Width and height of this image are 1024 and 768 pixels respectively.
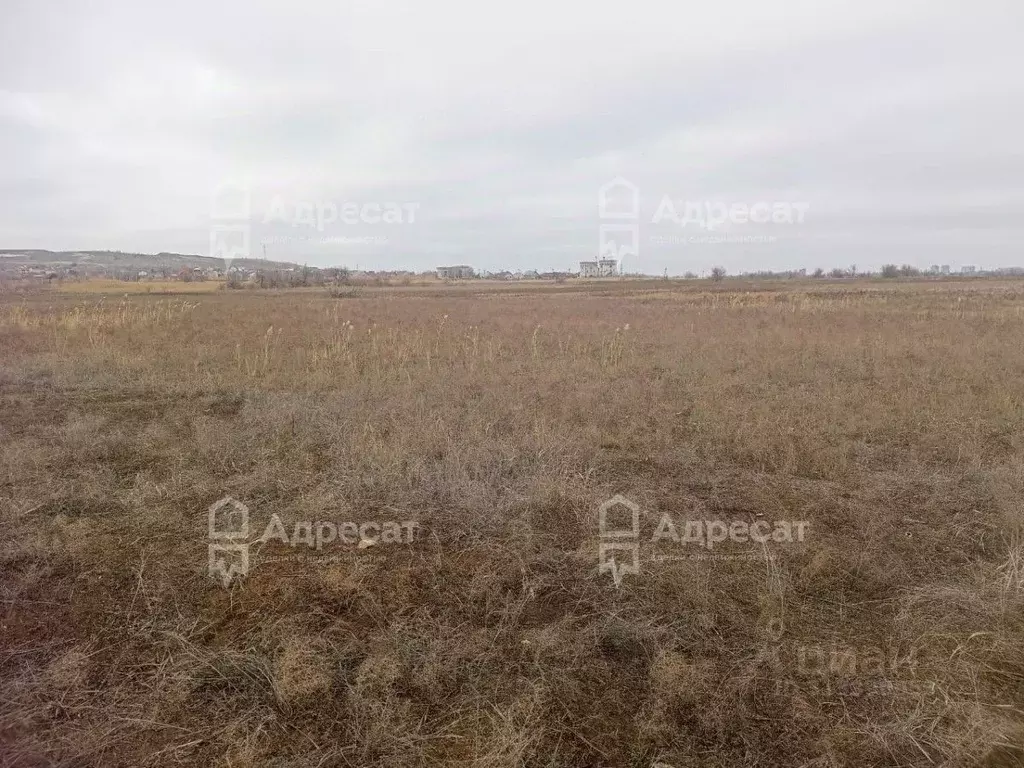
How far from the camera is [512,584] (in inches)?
123

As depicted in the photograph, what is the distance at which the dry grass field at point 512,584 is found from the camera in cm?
215

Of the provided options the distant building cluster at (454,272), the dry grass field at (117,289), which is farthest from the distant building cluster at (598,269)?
the dry grass field at (117,289)

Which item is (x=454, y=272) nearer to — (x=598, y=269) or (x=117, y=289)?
(x=598, y=269)

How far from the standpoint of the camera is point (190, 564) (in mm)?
3225

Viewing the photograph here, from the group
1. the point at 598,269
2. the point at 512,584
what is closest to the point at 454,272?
the point at 598,269

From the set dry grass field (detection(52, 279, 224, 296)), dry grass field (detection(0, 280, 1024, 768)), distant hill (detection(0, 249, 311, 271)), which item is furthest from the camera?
distant hill (detection(0, 249, 311, 271))

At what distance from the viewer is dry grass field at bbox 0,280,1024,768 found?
7.04 ft

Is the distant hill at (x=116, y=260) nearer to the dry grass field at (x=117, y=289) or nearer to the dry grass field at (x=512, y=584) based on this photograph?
the dry grass field at (x=117, y=289)

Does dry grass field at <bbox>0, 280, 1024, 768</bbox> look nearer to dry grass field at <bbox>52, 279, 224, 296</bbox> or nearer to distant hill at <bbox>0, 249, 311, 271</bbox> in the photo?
dry grass field at <bbox>52, 279, 224, 296</bbox>

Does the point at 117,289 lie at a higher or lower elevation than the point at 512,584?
higher

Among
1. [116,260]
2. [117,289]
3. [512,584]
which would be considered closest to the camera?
[512,584]

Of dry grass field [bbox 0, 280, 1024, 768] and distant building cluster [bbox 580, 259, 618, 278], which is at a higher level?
distant building cluster [bbox 580, 259, 618, 278]

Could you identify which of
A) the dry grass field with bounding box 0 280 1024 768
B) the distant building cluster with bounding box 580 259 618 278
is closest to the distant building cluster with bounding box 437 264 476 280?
the distant building cluster with bounding box 580 259 618 278

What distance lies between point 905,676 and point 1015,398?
6.27 meters
